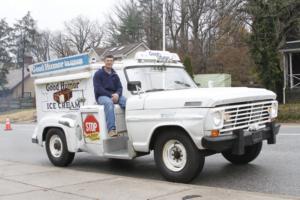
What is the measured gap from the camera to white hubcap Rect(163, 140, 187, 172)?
831 centimetres

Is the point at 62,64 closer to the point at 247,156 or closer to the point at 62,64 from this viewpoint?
the point at 62,64

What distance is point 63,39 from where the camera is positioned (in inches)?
3366

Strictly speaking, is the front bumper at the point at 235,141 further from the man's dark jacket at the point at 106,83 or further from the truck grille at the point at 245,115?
the man's dark jacket at the point at 106,83

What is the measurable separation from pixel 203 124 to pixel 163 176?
1.35 meters

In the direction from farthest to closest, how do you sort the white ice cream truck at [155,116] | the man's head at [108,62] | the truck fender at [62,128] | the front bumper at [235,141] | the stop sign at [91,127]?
the truck fender at [62,128], the man's head at [108,62], the stop sign at [91,127], the white ice cream truck at [155,116], the front bumper at [235,141]

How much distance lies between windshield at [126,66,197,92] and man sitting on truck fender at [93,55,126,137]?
1.05 feet

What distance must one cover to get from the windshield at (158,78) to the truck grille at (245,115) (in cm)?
176

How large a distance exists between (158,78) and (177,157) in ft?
6.66

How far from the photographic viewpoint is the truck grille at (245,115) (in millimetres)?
8016

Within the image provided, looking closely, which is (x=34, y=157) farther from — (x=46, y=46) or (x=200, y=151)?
(x=46, y=46)

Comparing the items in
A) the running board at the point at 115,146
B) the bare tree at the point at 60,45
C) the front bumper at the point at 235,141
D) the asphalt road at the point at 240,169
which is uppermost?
the bare tree at the point at 60,45

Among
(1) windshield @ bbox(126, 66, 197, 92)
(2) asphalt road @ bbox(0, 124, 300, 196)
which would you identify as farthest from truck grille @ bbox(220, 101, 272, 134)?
(1) windshield @ bbox(126, 66, 197, 92)

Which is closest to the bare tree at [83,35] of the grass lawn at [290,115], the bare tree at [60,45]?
the bare tree at [60,45]

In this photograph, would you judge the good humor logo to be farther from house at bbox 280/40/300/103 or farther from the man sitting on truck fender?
house at bbox 280/40/300/103
